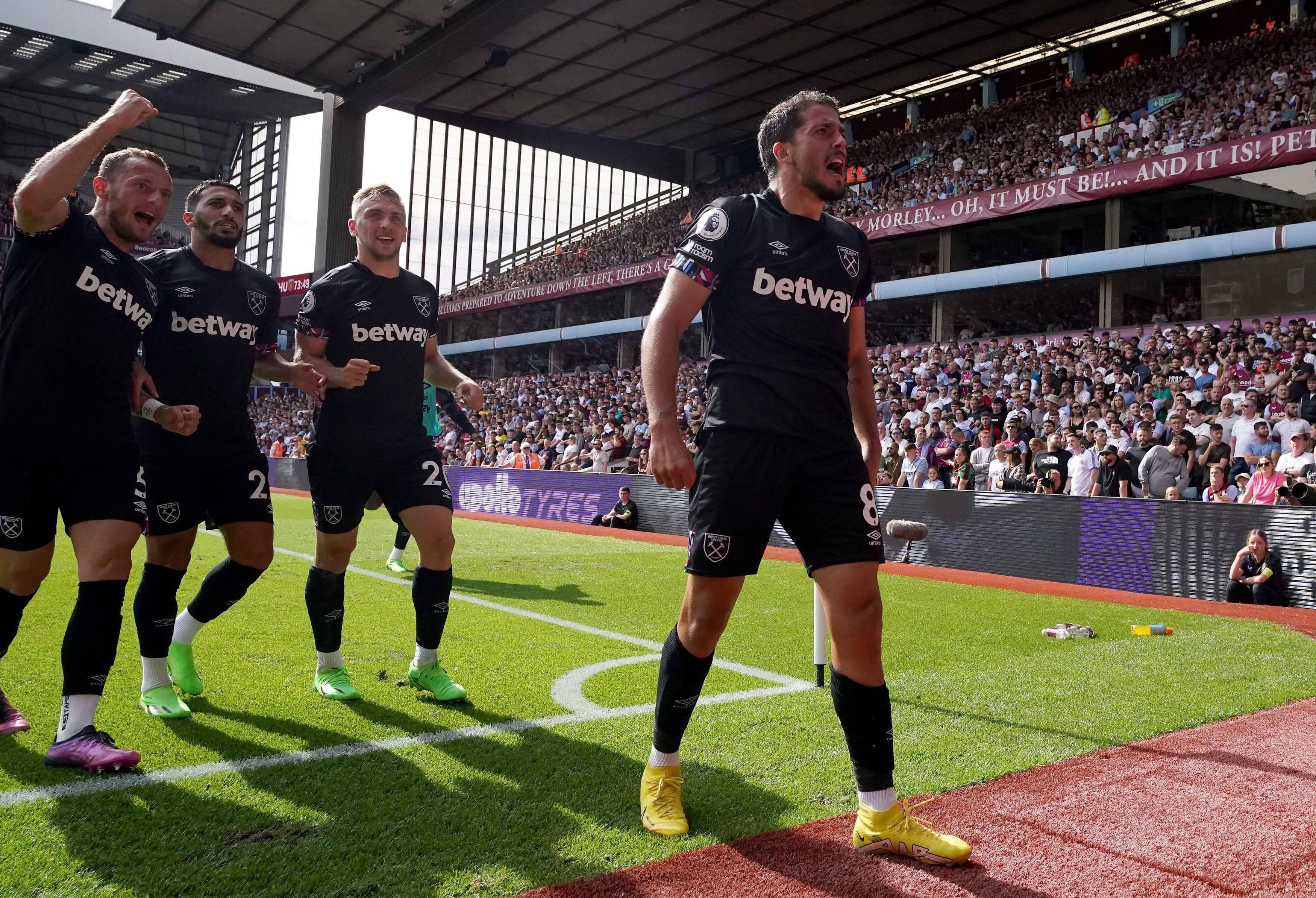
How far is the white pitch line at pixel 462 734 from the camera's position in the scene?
9.78ft

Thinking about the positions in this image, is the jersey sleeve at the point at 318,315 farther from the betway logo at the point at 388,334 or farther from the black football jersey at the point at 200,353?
the black football jersey at the point at 200,353

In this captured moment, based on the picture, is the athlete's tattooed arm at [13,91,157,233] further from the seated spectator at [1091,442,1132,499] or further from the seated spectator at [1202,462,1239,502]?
the seated spectator at [1091,442,1132,499]

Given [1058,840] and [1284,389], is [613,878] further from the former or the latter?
[1284,389]

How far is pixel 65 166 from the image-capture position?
2885 mm

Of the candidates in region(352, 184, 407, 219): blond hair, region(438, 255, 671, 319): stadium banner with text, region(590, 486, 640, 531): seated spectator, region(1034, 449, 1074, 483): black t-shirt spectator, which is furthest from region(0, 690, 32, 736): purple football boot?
region(438, 255, 671, 319): stadium banner with text

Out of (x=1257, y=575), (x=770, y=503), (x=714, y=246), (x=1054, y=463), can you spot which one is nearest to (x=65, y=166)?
(x=714, y=246)

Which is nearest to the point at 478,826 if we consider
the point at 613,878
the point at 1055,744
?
the point at 613,878

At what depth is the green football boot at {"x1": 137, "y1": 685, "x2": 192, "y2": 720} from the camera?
12.5 feet

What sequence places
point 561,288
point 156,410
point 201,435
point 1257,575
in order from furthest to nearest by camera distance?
1. point 561,288
2. point 1257,575
3. point 201,435
4. point 156,410

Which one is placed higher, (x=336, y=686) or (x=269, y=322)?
(x=269, y=322)

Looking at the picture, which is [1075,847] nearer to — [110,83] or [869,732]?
[869,732]

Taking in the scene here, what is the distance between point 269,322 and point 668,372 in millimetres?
2296

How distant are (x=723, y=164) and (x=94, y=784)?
35.8m

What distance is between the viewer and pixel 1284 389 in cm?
1295
